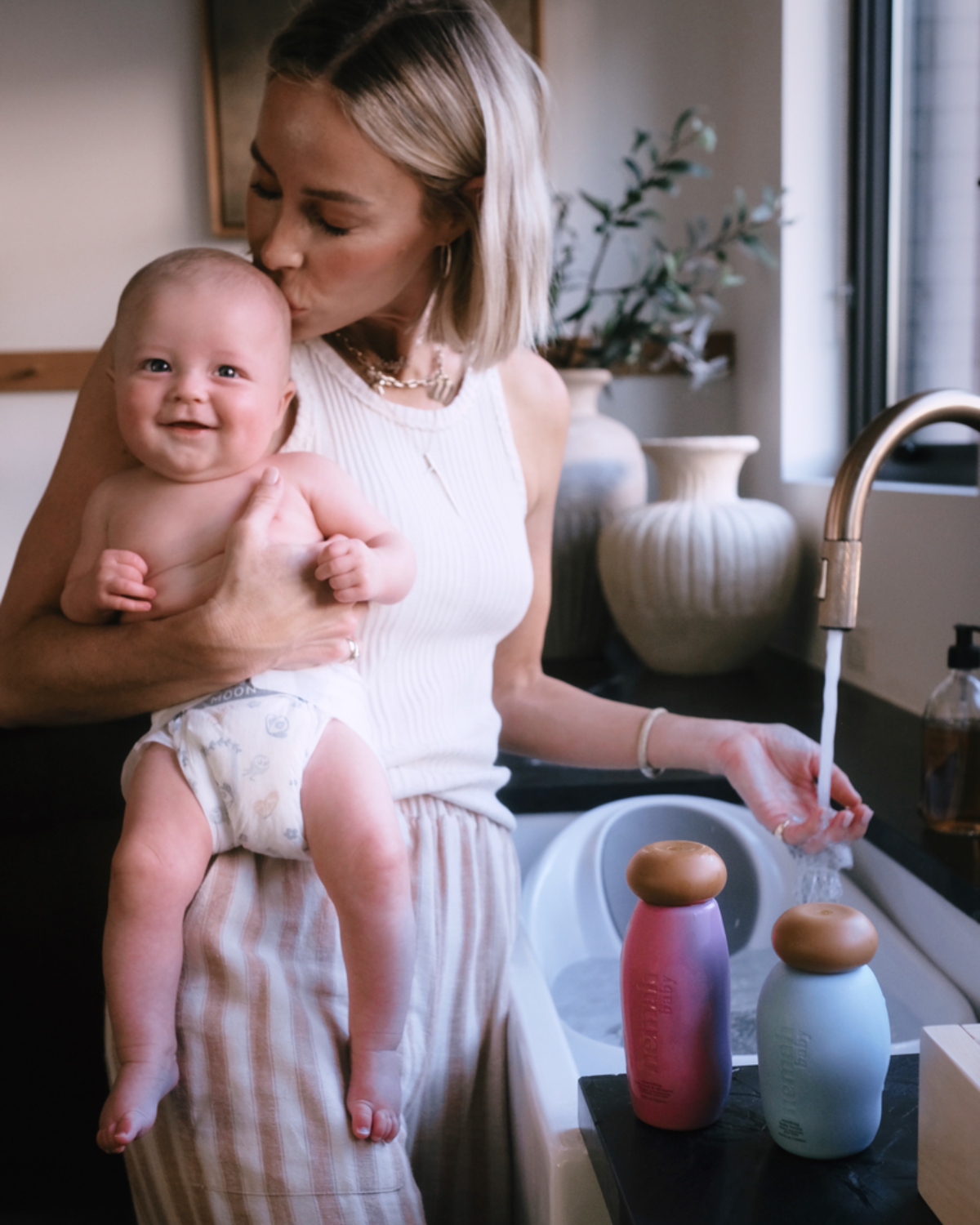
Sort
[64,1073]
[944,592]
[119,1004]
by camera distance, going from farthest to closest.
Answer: [944,592], [64,1073], [119,1004]

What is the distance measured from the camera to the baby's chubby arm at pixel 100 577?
0.90 meters

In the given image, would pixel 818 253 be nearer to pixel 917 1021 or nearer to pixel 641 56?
pixel 641 56

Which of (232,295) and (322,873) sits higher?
(232,295)

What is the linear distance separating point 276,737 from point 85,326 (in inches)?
82.4

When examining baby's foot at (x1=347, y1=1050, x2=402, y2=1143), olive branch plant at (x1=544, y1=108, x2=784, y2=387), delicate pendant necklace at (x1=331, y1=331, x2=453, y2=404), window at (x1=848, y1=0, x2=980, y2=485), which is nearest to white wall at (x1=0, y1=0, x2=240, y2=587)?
olive branch plant at (x1=544, y1=108, x2=784, y2=387)

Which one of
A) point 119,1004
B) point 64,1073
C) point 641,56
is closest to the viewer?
point 119,1004

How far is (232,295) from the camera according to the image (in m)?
0.91

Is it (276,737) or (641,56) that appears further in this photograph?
(641,56)

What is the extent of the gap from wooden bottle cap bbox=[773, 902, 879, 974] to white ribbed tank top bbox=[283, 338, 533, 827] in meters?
0.45

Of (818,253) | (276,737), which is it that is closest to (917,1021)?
(276,737)

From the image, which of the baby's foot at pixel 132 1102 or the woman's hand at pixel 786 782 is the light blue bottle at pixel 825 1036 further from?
the baby's foot at pixel 132 1102

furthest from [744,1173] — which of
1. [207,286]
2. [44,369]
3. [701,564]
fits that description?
[44,369]

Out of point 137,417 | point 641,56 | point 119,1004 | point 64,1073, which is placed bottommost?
point 64,1073

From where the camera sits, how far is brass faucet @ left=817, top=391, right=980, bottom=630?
0.80 meters
